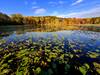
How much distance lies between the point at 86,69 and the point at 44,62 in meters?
2.62

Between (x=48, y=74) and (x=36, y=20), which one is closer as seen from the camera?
(x=48, y=74)

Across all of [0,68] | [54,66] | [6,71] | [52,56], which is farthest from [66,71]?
[0,68]

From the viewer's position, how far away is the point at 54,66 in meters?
6.71

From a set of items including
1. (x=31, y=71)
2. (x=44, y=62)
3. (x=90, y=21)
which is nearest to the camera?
(x=31, y=71)

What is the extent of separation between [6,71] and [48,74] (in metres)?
2.21

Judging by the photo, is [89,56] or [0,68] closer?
[0,68]

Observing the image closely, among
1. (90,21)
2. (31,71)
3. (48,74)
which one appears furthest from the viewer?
(90,21)

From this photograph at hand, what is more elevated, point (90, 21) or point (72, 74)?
point (72, 74)

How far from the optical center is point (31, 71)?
6195 mm

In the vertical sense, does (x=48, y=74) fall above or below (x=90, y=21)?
above

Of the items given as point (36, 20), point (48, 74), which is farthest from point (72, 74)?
point (36, 20)

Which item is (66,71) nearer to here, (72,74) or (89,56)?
(72,74)

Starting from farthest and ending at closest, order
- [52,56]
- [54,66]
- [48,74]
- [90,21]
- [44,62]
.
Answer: [90,21]
[52,56]
[44,62]
[54,66]
[48,74]

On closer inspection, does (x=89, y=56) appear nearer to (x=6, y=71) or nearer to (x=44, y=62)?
(x=44, y=62)
